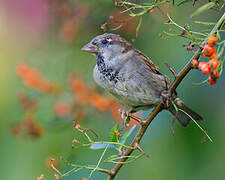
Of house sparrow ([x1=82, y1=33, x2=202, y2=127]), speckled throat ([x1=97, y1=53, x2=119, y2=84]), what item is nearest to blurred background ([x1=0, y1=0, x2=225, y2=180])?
house sparrow ([x1=82, y1=33, x2=202, y2=127])

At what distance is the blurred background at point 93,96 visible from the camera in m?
2.66

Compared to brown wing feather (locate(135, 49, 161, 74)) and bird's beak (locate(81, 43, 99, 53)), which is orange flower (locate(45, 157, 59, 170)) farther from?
brown wing feather (locate(135, 49, 161, 74))

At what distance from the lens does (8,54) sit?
12.2 ft

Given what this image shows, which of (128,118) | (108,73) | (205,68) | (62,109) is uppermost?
(205,68)

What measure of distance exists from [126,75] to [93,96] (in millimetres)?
362

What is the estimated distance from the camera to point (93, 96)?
2.74 meters

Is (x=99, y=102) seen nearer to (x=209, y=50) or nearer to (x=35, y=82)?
(x=35, y=82)

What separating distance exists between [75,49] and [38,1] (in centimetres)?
49

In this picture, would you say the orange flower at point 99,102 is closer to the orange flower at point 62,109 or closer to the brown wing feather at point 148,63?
the orange flower at point 62,109

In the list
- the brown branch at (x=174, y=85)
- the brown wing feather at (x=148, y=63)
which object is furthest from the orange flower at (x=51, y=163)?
the brown wing feather at (x=148, y=63)

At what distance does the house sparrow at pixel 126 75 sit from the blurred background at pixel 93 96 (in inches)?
5.1

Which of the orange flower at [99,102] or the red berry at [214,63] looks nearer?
the red berry at [214,63]

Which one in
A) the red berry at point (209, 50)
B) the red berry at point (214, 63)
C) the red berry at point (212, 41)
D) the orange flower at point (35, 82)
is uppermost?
the red berry at point (212, 41)

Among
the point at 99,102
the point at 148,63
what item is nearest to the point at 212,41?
the point at 148,63
